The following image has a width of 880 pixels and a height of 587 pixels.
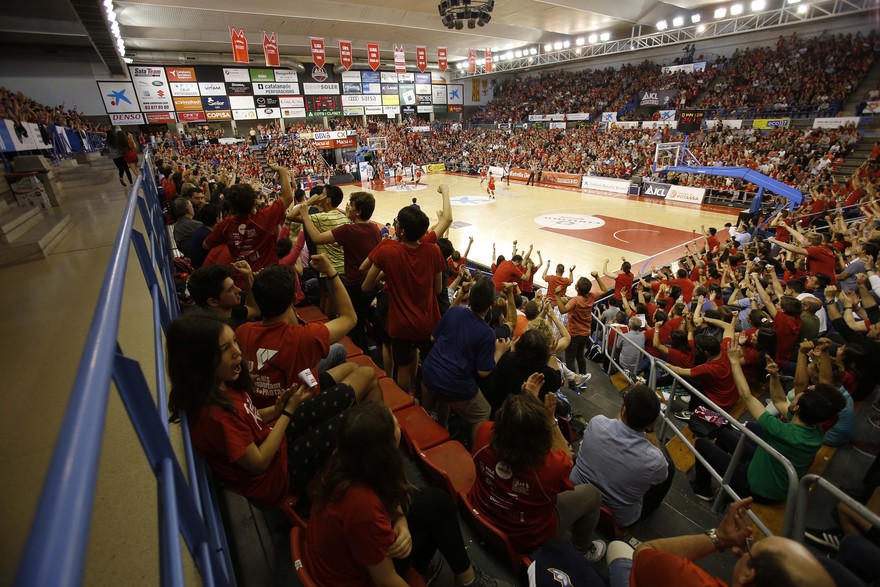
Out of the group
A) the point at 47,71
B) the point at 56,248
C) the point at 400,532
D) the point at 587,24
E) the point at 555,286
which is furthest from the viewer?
the point at 587,24

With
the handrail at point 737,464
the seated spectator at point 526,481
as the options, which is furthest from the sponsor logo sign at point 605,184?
the seated spectator at point 526,481

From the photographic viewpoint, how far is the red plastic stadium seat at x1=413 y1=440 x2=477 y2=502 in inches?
103

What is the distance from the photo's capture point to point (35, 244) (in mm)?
5523

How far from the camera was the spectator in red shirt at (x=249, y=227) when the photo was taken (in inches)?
147

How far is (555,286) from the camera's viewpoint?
736 centimetres

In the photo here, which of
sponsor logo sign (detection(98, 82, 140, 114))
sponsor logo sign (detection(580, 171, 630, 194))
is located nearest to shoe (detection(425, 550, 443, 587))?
sponsor logo sign (detection(580, 171, 630, 194))

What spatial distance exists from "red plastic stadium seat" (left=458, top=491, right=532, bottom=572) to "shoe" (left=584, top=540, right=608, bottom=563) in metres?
0.58

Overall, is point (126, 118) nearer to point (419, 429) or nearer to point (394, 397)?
point (394, 397)

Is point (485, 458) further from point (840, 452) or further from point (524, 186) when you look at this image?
point (524, 186)

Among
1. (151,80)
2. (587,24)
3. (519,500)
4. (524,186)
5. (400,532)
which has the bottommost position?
(524,186)

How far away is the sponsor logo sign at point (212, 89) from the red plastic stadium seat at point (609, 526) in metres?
33.7

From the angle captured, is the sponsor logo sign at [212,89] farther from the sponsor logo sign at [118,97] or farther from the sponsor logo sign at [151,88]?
the sponsor logo sign at [118,97]

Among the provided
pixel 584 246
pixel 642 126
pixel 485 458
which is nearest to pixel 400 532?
pixel 485 458

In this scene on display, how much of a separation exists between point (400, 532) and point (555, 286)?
613 cm
